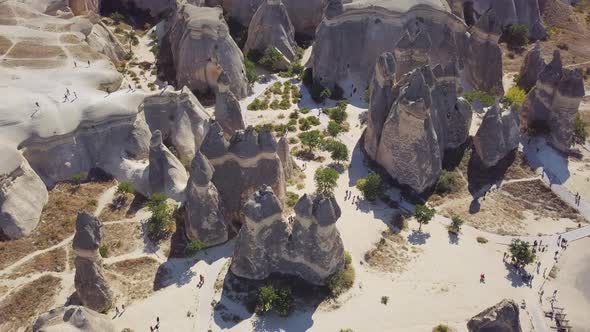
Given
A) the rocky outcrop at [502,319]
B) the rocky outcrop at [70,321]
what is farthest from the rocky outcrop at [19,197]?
the rocky outcrop at [502,319]

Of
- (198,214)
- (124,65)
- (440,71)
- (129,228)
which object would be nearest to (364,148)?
(440,71)

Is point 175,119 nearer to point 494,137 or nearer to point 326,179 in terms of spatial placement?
point 326,179

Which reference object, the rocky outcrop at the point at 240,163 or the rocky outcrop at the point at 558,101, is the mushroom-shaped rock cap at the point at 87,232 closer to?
the rocky outcrop at the point at 240,163

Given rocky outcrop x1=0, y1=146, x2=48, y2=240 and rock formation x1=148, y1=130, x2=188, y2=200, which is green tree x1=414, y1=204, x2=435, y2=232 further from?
rocky outcrop x1=0, y1=146, x2=48, y2=240

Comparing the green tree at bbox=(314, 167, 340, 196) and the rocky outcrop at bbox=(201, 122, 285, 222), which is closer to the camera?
the rocky outcrop at bbox=(201, 122, 285, 222)

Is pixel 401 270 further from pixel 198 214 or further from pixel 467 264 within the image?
pixel 198 214

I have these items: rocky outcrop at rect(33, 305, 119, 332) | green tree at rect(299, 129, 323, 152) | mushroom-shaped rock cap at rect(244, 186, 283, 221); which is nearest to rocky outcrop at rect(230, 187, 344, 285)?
mushroom-shaped rock cap at rect(244, 186, 283, 221)
